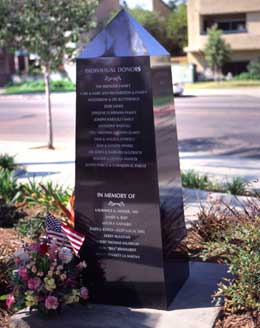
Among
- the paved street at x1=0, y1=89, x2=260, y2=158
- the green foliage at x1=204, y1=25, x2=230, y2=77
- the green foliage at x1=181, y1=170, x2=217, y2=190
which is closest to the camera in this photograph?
the green foliage at x1=181, y1=170, x2=217, y2=190

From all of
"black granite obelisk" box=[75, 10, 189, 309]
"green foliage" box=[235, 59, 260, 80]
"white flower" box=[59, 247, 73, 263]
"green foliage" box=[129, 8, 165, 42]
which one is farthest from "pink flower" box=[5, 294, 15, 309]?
"green foliage" box=[129, 8, 165, 42]

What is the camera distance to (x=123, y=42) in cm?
435

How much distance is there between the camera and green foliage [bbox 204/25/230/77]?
45.4 metres

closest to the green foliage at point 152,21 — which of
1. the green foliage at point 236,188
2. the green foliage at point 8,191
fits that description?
the green foliage at point 236,188

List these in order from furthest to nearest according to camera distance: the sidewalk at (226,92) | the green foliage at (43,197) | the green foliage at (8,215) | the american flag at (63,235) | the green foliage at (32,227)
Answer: the sidewalk at (226,92), the green foliage at (43,197), the green foliage at (8,215), the green foliage at (32,227), the american flag at (63,235)

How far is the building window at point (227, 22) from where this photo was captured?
49.7 meters

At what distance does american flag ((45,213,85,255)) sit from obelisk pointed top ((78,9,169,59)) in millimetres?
1249

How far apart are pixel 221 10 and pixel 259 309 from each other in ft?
153

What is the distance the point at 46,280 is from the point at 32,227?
6.89 feet

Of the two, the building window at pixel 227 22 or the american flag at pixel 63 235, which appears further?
the building window at pixel 227 22

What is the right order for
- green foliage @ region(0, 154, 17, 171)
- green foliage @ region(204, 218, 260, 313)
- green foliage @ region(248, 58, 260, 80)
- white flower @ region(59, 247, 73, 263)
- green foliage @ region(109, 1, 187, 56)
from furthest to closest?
green foliage @ region(109, 1, 187, 56) < green foliage @ region(248, 58, 260, 80) < green foliage @ region(0, 154, 17, 171) < white flower @ region(59, 247, 73, 263) < green foliage @ region(204, 218, 260, 313)

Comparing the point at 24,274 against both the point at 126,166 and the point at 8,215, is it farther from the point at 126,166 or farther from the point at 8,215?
the point at 8,215

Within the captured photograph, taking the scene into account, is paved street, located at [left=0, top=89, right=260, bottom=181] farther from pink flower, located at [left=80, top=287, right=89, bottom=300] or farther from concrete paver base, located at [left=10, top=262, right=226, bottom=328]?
pink flower, located at [left=80, top=287, right=89, bottom=300]

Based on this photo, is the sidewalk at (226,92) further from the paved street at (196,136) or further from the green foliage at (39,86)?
the green foliage at (39,86)
